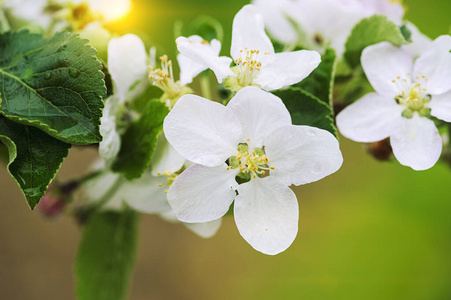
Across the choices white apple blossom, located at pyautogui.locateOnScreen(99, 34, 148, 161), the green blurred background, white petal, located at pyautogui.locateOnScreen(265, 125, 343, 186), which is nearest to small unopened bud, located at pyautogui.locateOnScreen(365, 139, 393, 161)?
white petal, located at pyautogui.locateOnScreen(265, 125, 343, 186)

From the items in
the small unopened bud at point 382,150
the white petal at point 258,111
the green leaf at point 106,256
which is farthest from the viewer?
the green leaf at point 106,256

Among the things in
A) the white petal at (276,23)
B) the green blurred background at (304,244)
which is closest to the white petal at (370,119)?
the white petal at (276,23)

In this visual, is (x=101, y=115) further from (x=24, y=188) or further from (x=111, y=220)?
(x=111, y=220)

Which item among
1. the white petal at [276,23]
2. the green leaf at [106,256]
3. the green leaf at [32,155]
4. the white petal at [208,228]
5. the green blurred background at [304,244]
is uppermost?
the green leaf at [32,155]

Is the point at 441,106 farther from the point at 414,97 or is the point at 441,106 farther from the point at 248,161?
the point at 248,161

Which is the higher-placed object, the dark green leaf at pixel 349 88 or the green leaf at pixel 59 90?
the green leaf at pixel 59 90

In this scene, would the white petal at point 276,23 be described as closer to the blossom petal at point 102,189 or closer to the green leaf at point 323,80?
the green leaf at point 323,80
